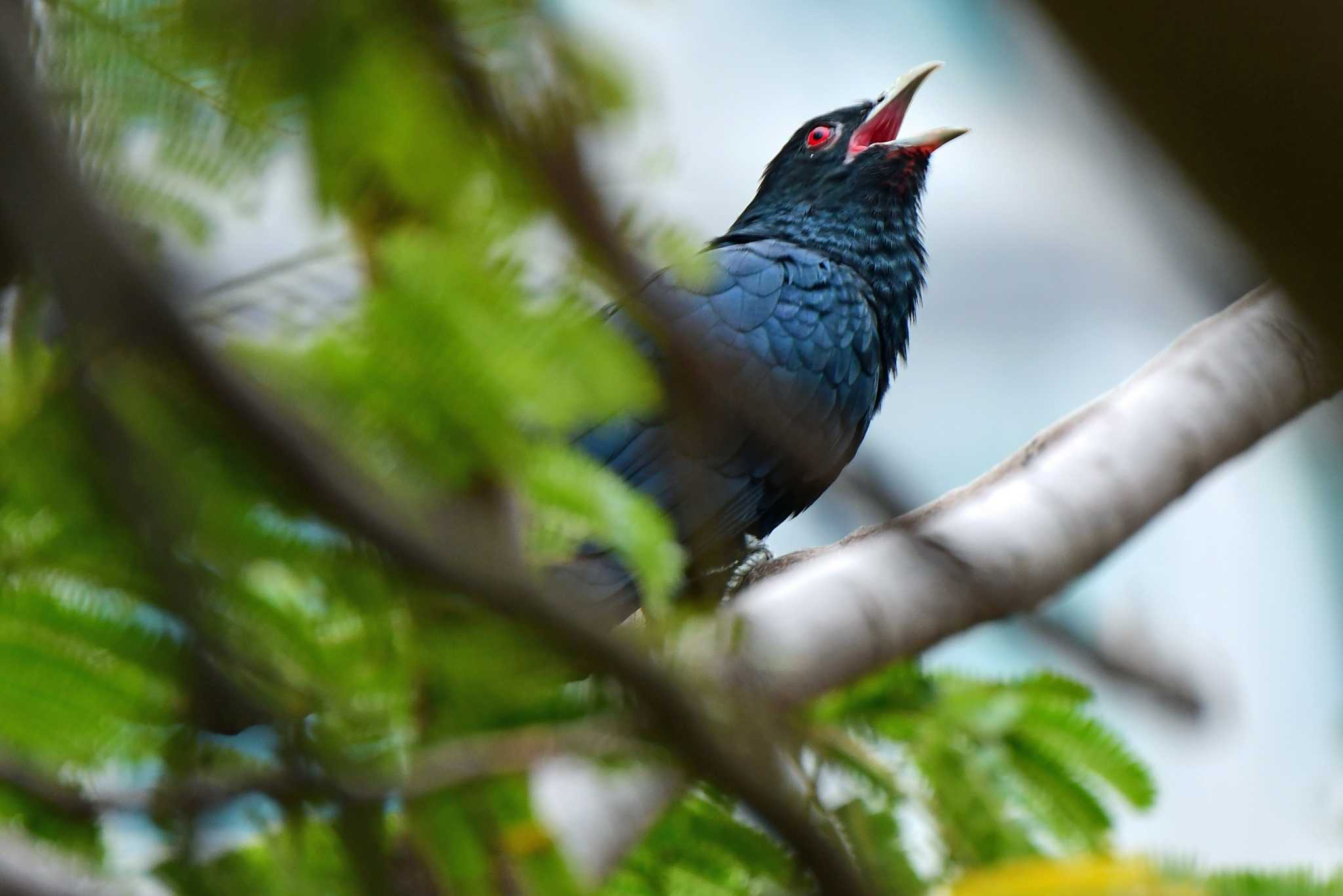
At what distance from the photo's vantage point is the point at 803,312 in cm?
472

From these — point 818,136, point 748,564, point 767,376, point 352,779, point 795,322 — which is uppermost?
point 818,136

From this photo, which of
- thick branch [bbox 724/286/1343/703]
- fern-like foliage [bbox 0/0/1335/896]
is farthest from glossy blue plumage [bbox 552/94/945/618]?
fern-like foliage [bbox 0/0/1335/896]

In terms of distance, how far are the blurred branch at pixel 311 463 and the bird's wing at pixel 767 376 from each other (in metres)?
2.45

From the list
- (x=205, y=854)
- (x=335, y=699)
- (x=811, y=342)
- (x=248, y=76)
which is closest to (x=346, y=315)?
(x=248, y=76)

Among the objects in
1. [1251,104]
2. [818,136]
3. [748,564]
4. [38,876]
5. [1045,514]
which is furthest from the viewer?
[818,136]

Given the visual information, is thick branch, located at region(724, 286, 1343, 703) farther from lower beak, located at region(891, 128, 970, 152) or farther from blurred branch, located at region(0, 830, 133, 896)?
lower beak, located at region(891, 128, 970, 152)

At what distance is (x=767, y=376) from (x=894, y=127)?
5.00 ft

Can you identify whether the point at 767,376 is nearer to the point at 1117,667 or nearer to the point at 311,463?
the point at 1117,667

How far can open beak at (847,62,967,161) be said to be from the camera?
199 inches

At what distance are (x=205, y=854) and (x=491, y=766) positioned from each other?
30 cm

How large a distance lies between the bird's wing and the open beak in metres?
0.61

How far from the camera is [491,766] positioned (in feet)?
4.60

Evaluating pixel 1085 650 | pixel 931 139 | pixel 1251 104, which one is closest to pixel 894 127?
pixel 931 139

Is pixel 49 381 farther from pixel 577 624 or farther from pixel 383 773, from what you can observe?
pixel 577 624
